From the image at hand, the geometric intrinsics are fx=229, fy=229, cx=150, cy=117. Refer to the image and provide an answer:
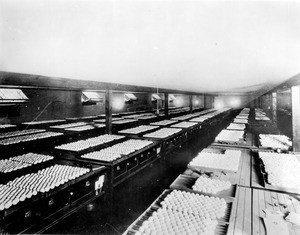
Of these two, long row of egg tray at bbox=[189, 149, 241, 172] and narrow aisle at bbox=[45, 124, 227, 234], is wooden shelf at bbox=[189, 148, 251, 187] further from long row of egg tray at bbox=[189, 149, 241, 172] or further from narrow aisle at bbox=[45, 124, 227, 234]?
narrow aisle at bbox=[45, 124, 227, 234]

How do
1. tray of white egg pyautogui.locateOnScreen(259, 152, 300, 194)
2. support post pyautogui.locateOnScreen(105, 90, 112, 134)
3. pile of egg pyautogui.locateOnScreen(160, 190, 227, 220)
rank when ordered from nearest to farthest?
pile of egg pyautogui.locateOnScreen(160, 190, 227, 220)
tray of white egg pyautogui.locateOnScreen(259, 152, 300, 194)
support post pyautogui.locateOnScreen(105, 90, 112, 134)

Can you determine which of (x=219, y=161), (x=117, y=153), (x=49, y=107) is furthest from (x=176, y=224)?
(x=49, y=107)

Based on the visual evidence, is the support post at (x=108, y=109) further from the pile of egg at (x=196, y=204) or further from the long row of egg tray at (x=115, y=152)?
the pile of egg at (x=196, y=204)

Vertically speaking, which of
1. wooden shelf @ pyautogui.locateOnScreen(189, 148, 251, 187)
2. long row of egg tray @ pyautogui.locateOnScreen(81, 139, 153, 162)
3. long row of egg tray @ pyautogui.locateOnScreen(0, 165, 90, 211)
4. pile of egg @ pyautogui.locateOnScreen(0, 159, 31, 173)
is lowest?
wooden shelf @ pyautogui.locateOnScreen(189, 148, 251, 187)

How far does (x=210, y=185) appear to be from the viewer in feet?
8.56

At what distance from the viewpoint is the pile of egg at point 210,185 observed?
8.30ft

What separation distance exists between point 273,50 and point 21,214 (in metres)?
2.82

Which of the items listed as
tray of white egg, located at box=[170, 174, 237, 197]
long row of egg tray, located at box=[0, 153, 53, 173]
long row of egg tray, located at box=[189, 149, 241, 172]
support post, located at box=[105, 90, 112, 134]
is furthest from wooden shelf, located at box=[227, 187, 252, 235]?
support post, located at box=[105, 90, 112, 134]

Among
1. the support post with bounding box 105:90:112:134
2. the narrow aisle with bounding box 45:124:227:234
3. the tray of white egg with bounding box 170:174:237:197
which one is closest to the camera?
the tray of white egg with bounding box 170:174:237:197

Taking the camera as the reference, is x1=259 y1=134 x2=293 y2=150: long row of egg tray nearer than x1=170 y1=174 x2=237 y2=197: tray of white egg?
No

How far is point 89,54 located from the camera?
6.24 ft

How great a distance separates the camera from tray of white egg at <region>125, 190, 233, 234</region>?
5.92 ft

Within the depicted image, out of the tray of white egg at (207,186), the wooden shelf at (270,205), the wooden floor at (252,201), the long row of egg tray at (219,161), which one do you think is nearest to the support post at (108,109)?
the long row of egg tray at (219,161)

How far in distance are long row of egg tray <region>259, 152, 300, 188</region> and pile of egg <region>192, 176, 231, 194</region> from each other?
571 mm
